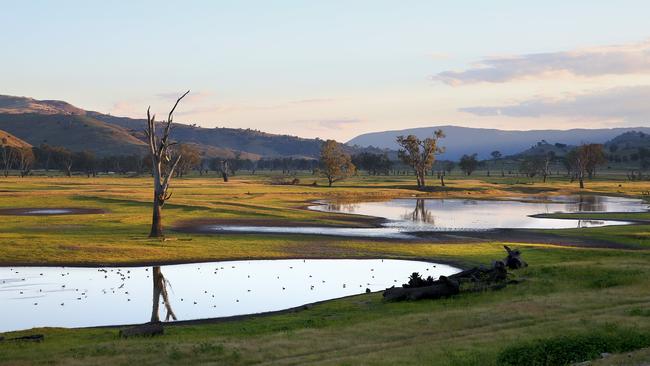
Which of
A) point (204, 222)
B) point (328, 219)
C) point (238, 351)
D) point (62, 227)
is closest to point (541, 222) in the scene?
point (328, 219)

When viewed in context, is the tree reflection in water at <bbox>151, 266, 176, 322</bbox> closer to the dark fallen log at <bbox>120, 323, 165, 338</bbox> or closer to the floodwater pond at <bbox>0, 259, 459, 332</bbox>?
the floodwater pond at <bbox>0, 259, 459, 332</bbox>

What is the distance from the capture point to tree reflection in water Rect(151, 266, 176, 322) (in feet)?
93.0

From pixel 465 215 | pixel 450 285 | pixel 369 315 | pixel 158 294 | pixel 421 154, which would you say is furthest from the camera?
pixel 421 154

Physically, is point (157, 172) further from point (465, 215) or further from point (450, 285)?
point (465, 215)

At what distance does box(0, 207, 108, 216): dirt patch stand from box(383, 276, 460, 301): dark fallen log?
52.1 meters

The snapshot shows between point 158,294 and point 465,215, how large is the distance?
188 feet

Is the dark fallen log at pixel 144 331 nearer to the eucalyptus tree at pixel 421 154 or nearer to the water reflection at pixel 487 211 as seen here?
the water reflection at pixel 487 211

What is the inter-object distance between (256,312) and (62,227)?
35190 mm

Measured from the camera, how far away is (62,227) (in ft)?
190

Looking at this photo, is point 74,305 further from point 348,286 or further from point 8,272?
point 348,286

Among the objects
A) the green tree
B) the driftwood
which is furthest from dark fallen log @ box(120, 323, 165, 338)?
the green tree

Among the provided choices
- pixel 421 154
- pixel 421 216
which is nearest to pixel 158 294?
pixel 421 216

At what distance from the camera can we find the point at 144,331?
23094 millimetres

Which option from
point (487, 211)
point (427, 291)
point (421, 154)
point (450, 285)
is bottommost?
point (487, 211)
